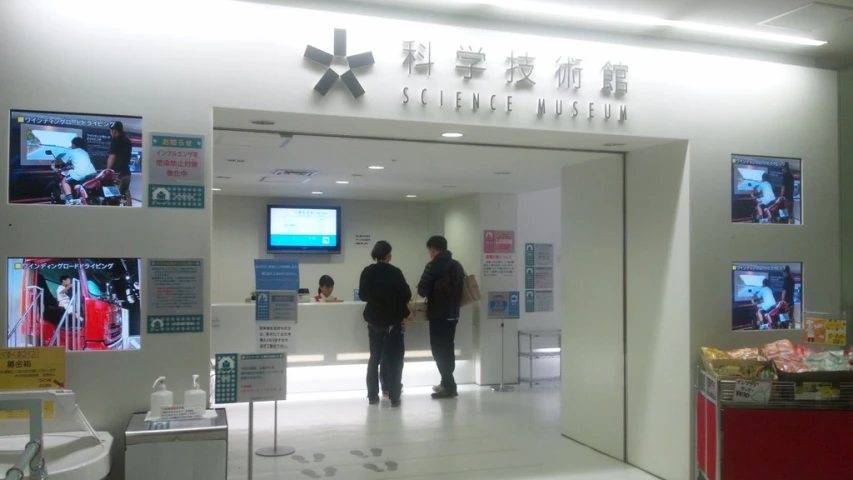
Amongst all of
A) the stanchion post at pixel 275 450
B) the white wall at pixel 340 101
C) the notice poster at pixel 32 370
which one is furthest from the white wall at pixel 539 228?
the notice poster at pixel 32 370

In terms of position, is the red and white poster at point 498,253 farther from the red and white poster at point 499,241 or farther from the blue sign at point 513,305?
the blue sign at point 513,305

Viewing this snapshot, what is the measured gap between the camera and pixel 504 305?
7.40 meters

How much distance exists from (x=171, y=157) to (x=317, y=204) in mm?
5854

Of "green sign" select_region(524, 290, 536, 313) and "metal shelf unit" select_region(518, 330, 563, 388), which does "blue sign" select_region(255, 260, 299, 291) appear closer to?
"metal shelf unit" select_region(518, 330, 563, 388)

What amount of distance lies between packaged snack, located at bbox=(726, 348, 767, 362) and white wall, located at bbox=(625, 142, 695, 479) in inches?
9.0

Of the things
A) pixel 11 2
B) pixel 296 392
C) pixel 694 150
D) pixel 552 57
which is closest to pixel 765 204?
pixel 694 150

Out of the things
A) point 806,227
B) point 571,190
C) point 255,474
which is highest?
point 571,190

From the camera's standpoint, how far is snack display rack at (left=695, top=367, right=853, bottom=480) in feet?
11.5

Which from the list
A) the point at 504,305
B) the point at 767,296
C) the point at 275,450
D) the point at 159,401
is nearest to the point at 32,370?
the point at 159,401

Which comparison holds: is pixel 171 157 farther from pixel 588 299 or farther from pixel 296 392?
pixel 296 392

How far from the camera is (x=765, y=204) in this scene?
419 cm

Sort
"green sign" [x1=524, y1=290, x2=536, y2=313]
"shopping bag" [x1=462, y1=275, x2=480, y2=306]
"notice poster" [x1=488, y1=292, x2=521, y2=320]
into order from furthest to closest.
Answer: "green sign" [x1=524, y1=290, x2=536, y2=313] → "notice poster" [x1=488, y1=292, x2=521, y2=320] → "shopping bag" [x1=462, y1=275, x2=480, y2=306]

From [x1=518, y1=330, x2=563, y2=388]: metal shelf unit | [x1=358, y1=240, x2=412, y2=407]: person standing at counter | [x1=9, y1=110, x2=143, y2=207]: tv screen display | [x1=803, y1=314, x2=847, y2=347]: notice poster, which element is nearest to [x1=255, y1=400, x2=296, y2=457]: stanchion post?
[x1=358, y1=240, x2=412, y2=407]: person standing at counter

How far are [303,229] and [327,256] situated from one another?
1.60 ft
